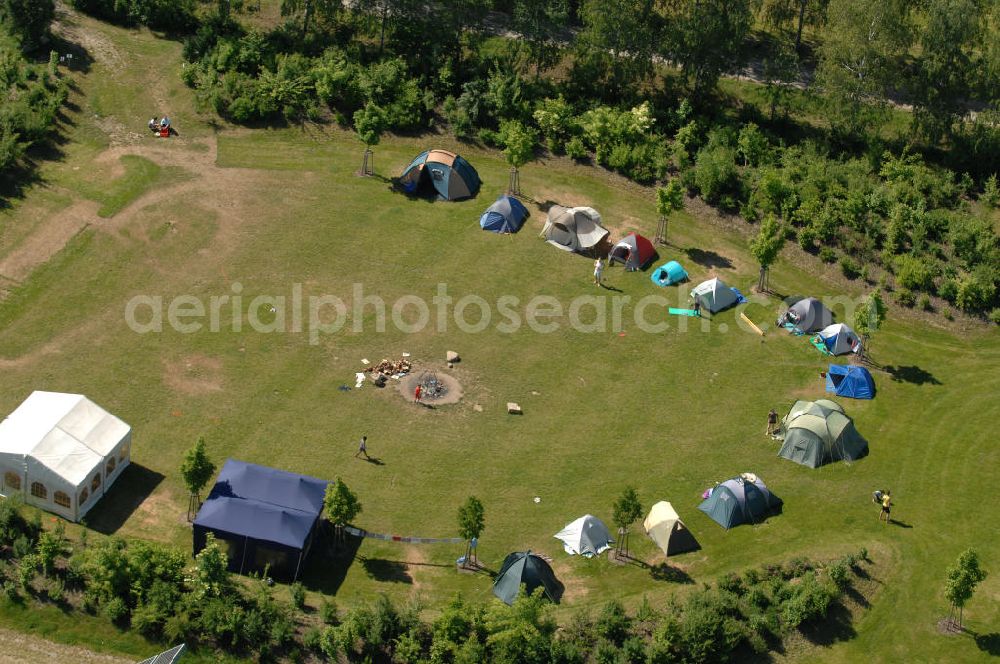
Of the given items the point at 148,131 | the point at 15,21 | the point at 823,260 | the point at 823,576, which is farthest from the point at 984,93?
the point at 15,21

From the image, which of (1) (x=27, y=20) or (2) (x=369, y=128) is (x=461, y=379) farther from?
(1) (x=27, y=20)

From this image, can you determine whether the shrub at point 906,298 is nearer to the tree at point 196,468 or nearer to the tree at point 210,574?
the tree at point 196,468

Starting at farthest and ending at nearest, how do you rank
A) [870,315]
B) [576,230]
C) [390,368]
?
[576,230] < [870,315] < [390,368]

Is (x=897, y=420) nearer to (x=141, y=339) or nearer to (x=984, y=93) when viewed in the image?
(x=984, y=93)

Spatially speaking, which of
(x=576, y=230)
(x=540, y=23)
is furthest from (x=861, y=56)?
(x=576, y=230)

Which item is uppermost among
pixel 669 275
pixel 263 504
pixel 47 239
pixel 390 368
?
pixel 669 275

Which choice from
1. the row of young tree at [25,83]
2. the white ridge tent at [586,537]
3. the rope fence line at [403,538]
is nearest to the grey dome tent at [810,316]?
the white ridge tent at [586,537]
